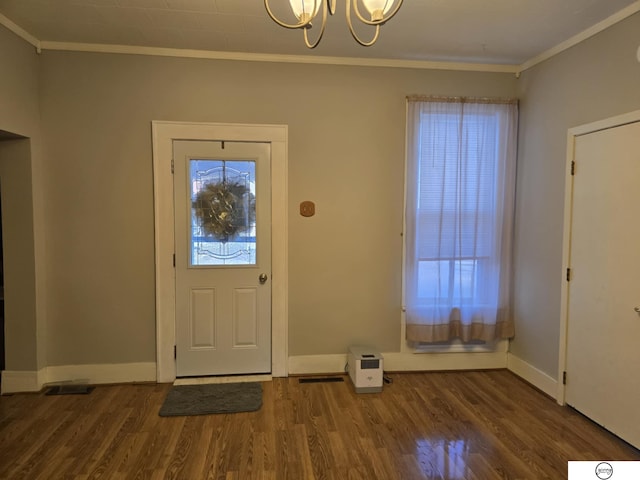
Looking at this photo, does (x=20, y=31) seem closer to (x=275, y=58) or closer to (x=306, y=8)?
(x=275, y=58)

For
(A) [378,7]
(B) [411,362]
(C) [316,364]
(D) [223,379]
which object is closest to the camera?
(A) [378,7]

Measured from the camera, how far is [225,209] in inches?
129

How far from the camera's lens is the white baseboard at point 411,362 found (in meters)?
3.43

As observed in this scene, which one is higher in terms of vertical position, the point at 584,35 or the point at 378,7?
the point at 584,35

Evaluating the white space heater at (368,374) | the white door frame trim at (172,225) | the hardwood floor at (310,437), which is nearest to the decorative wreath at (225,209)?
the white door frame trim at (172,225)

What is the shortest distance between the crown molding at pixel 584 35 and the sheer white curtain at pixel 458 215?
353mm

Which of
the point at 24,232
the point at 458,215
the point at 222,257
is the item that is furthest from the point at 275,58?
the point at 24,232

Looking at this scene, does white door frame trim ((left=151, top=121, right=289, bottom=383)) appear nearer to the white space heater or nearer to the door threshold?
the door threshold

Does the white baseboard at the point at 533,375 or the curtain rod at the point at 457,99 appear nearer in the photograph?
the white baseboard at the point at 533,375

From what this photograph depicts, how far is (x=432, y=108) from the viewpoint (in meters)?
3.31

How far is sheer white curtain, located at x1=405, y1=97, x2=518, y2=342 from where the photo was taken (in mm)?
3318

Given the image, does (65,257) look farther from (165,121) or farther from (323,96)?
(323,96)

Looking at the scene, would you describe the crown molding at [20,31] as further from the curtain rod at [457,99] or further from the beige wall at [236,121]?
the curtain rod at [457,99]

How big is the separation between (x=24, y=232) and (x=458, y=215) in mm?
3657
